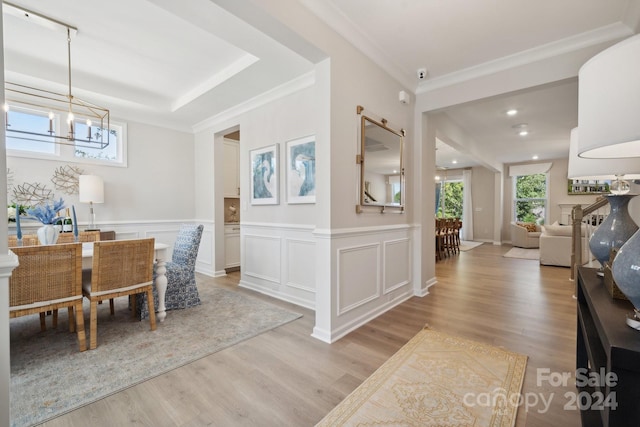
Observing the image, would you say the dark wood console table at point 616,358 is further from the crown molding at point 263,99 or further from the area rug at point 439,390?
the crown molding at point 263,99

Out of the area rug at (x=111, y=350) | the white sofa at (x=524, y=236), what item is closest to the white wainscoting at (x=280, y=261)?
the area rug at (x=111, y=350)

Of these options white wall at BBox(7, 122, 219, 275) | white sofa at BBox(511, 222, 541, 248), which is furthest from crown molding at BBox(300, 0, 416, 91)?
white sofa at BBox(511, 222, 541, 248)

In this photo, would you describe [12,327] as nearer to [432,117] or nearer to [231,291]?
[231,291]

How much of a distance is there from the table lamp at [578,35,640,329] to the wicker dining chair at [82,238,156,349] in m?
2.89

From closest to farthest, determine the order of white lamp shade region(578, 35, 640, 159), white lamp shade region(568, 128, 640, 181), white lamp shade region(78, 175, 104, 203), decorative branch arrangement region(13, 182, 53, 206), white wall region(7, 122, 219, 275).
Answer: white lamp shade region(578, 35, 640, 159), white lamp shade region(568, 128, 640, 181), decorative branch arrangement region(13, 182, 53, 206), white lamp shade region(78, 175, 104, 203), white wall region(7, 122, 219, 275)

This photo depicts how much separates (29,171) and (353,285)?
443cm

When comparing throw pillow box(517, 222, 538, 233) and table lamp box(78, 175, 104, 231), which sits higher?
table lamp box(78, 175, 104, 231)

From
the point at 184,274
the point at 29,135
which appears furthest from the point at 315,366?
the point at 29,135

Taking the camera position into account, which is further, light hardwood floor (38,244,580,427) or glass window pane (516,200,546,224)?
glass window pane (516,200,546,224)

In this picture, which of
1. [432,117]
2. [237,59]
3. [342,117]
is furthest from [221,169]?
[432,117]

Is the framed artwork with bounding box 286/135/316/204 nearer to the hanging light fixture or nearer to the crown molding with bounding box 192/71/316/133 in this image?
the crown molding with bounding box 192/71/316/133

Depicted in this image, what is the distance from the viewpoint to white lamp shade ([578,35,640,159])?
71 cm

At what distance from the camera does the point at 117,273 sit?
2338 millimetres

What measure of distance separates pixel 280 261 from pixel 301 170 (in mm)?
1200
